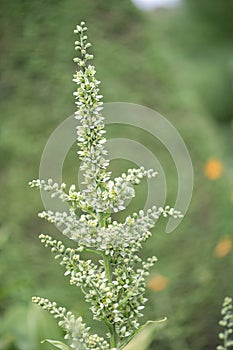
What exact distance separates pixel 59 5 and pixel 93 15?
0.48ft

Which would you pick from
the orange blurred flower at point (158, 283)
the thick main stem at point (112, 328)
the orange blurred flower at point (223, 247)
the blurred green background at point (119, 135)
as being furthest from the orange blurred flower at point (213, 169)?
the thick main stem at point (112, 328)

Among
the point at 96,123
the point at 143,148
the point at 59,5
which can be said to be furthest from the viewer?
the point at 59,5

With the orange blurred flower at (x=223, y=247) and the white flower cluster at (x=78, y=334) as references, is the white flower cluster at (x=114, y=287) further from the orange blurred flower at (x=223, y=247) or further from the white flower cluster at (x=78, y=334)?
the orange blurred flower at (x=223, y=247)

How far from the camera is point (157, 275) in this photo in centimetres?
306

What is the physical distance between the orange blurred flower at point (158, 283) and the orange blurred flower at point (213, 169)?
476mm

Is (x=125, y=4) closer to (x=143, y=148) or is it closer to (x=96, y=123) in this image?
(x=143, y=148)

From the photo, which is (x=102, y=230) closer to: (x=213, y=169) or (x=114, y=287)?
(x=114, y=287)

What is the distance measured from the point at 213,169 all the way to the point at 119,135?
1.32ft

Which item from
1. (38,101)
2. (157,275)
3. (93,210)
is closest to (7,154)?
(38,101)

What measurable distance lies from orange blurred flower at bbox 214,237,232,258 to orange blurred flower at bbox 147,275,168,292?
25cm

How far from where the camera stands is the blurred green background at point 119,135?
3039 mm

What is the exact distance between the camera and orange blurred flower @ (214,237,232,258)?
3.17 metres

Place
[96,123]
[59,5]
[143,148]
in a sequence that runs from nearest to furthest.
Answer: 1. [96,123]
2. [143,148]
3. [59,5]

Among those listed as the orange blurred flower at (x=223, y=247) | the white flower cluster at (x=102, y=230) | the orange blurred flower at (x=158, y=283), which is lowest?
the white flower cluster at (x=102, y=230)
